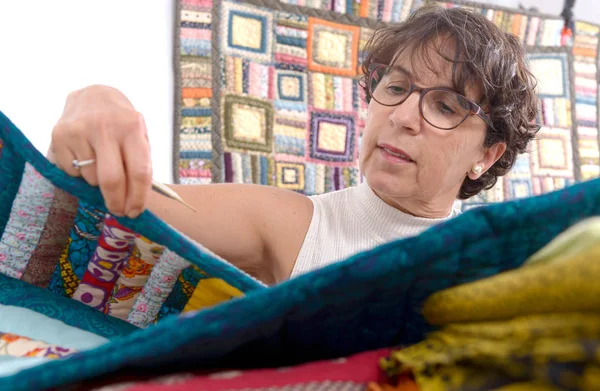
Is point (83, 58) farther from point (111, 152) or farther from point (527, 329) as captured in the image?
point (527, 329)

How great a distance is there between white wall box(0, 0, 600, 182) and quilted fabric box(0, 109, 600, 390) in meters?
1.60

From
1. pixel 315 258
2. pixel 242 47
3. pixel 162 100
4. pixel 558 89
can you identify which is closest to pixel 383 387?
pixel 315 258

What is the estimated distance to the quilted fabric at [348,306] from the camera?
0.39m

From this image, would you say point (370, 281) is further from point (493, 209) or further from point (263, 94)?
point (263, 94)

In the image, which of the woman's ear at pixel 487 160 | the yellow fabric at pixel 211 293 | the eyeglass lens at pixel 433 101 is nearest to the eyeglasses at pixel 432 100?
the eyeglass lens at pixel 433 101

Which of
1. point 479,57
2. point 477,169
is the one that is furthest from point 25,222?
point 477,169

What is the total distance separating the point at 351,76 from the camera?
2.43 meters

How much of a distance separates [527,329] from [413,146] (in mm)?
804

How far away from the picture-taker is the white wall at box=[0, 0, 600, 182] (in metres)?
1.73

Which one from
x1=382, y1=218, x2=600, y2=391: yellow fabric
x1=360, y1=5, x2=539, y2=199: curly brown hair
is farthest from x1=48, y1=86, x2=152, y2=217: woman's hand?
x1=360, y1=5, x2=539, y2=199: curly brown hair

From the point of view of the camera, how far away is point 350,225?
1.17m

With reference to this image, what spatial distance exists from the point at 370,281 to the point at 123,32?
188cm

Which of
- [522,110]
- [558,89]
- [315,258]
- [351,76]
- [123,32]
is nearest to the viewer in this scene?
[315,258]

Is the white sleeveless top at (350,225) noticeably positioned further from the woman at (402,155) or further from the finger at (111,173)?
the finger at (111,173)
